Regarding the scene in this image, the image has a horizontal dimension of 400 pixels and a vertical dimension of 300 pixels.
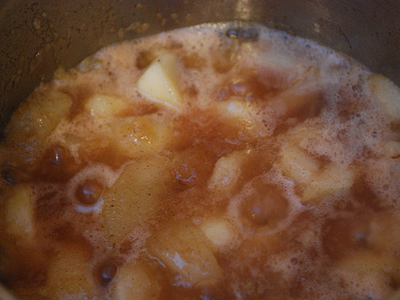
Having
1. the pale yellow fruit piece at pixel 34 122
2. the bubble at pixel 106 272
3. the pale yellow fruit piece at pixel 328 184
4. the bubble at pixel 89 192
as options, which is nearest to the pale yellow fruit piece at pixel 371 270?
the pale yellow fruit piece at pixel 328 184

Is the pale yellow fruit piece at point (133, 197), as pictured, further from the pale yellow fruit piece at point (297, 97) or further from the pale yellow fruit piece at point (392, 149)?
the pale yellow fruit piece at point (392, 149)

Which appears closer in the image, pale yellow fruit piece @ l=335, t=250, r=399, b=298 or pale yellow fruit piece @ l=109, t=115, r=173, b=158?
pale yellow fruit piece @ l=335, t=250, r=399, b=298

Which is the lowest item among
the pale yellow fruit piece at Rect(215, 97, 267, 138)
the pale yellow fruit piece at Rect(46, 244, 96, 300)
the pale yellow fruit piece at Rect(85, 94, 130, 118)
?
the pale yellow fruit piece at Rect(46, 244, 96, 300)

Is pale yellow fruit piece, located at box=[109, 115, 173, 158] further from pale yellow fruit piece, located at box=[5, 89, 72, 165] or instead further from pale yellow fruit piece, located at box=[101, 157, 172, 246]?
A: pale yellow fruit piece, located at box=[5, 89, 72, 165]

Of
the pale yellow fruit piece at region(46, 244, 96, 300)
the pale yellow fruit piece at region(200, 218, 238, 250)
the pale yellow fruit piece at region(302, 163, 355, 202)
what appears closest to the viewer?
the pale yellow fruit piece at region(46, 244, 96, 300)

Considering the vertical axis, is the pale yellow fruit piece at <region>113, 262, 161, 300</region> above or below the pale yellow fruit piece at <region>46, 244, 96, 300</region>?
below

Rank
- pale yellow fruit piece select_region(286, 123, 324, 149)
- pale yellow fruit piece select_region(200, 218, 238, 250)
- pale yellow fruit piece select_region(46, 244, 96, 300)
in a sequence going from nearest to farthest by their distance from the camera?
pale yellow fruit piece select_region(46, 244, 96, 300) → pale yellow fruit piece select_region(200, 218, 238, 250) → pale yellow fruit piece select_region(286, 123, 324, 149)

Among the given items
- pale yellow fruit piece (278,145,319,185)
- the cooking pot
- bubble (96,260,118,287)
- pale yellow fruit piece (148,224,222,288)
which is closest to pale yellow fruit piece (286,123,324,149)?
pale yellow fruit piece (278,145,319,185)
